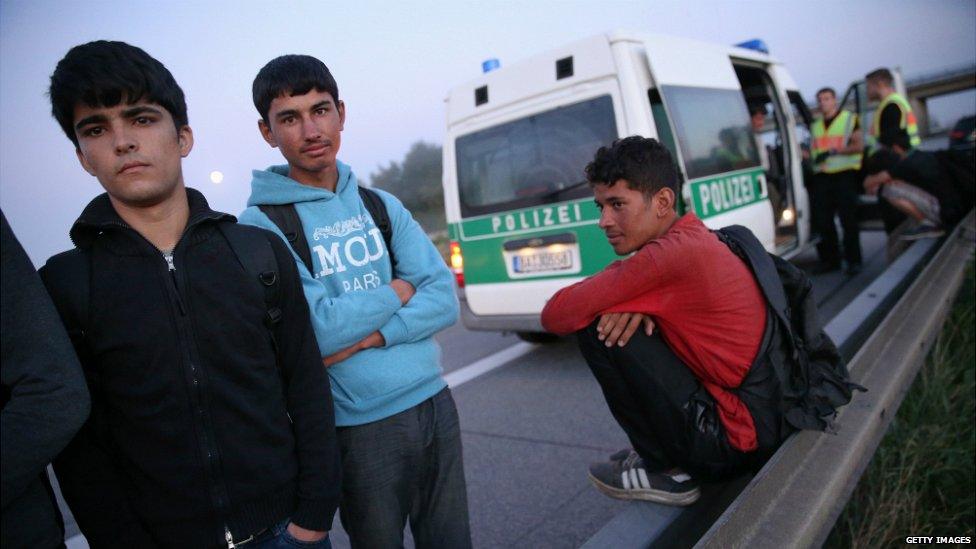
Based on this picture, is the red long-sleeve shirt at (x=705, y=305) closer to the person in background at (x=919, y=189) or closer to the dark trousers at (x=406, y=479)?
the dark trousers at (x=406, y=479)

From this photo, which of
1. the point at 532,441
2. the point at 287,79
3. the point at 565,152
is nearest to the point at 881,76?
the point at 565,152

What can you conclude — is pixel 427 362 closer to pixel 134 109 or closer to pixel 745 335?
pixel 134 109

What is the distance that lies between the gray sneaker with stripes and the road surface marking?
8.61 ft

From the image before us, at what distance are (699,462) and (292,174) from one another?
1594mm

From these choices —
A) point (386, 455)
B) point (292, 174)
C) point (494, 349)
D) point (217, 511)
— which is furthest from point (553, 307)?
point (494, 349)

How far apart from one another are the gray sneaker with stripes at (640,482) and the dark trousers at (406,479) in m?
0.66

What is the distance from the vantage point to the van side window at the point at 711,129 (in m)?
4.35

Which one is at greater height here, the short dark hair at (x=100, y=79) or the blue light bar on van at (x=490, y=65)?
the blue light bar on van at (x=490, y=65)

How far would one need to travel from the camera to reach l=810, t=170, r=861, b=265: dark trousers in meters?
6.69

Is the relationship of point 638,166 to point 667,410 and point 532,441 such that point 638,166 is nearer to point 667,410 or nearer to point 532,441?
point 667,410

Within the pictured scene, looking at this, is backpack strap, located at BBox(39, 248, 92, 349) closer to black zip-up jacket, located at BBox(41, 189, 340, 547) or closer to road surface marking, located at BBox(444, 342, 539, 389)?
black zip-up jacket, located at BBox(41, 189, 340, 547)

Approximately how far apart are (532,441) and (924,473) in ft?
6.40

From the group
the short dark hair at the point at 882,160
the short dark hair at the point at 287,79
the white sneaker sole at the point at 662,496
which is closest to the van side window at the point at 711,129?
the short dark hair at the point at 882,160

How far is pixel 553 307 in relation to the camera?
230 centimetres
